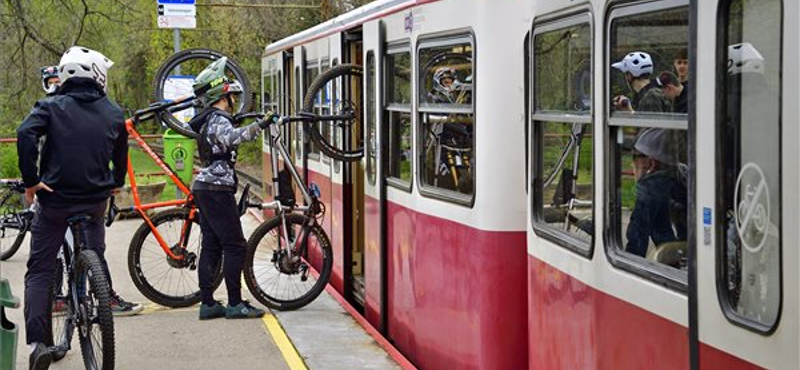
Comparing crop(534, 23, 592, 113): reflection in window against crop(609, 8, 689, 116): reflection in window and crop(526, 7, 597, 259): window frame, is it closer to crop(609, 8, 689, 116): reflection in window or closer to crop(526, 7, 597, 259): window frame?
crop(526, 7, 597, 259): window frame

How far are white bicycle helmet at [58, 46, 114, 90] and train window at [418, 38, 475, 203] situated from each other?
6.21 ft

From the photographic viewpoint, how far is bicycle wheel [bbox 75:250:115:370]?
278 inches

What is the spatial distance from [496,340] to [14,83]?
29.3 metres

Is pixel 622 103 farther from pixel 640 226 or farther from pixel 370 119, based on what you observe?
pixel 370 119

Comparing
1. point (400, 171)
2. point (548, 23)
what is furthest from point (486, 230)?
point (400, 171)

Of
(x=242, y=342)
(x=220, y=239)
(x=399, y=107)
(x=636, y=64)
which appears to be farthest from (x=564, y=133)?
(x=220, y=239)

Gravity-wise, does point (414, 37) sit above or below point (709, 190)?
above

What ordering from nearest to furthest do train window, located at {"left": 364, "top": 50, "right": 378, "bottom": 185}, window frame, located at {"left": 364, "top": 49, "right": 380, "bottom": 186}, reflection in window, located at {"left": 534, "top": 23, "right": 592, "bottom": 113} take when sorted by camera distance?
reflection in window, located at {"left": 534, "top": 23, "right": 592, "bottom": 113}, window frame, located at {"left": 364, "top": 49, "right": 380, "bottom": 186}, train window, located at {"left": 364, "top": 50, "right": 378, "bottom": 185}

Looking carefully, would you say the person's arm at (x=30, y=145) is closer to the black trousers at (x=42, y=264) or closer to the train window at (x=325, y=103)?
the black trousers at (x=42, y=264)

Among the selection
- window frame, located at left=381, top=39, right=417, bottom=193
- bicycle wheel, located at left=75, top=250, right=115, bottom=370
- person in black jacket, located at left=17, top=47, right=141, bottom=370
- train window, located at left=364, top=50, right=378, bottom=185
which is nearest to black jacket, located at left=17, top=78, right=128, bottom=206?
person in black jacket, located at left=17, top=47, right=141, bottom=370

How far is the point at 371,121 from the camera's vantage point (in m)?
9.23

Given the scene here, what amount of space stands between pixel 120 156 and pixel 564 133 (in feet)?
10.4

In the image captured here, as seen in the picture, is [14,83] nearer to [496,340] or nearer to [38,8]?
[38,8]

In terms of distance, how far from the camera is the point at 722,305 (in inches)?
147
